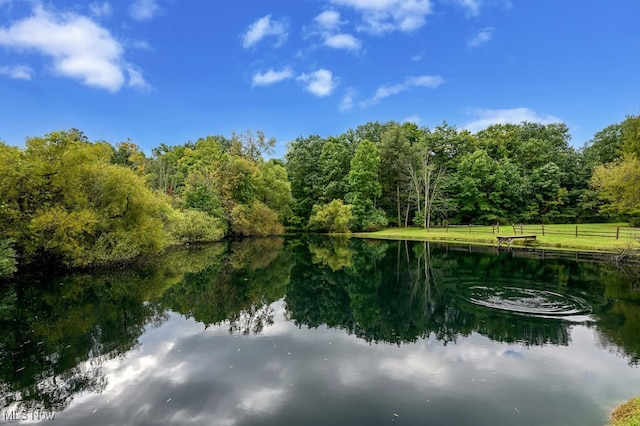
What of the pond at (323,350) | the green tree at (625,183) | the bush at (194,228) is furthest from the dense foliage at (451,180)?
the pond at (323,350)

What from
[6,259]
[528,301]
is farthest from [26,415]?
[528,301]

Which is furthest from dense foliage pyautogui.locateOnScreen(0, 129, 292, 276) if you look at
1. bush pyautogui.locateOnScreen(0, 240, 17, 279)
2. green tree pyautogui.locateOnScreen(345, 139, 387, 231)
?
green tree pyautogui.locateOnScreen(345, 139, 387, 231)

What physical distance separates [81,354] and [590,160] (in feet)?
219

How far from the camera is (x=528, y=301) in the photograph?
12.8 m

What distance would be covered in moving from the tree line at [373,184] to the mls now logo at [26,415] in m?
17.0

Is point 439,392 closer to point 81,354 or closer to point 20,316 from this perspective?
point 81,354

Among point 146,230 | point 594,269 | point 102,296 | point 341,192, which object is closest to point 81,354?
point 102,296

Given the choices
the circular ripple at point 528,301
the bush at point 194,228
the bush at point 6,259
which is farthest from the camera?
the bush at point 194,228

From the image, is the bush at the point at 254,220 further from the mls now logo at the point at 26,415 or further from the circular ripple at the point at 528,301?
the mls now logo at the point at 26,415

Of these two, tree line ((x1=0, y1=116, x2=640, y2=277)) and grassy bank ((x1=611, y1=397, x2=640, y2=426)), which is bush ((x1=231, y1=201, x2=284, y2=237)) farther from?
grassy bank ((x1=611, y1=397, x2=640, y2=426))

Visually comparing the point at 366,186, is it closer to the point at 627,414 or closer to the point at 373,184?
the point at 373,184

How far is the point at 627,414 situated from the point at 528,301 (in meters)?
7.69

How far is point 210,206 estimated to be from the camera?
1634 inches

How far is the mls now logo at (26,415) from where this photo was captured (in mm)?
6129
